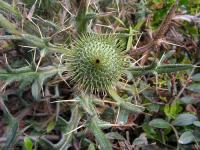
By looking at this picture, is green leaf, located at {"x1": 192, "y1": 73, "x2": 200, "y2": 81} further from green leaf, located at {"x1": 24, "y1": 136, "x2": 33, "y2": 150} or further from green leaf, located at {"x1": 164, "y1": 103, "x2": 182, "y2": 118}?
green leaf, located at {"x1": 24, "y1": 136, "x2": 33, "y2": 150}

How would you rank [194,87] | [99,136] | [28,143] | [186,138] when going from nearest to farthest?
[99,136] < [28,143] < [186,138] < [194,87]

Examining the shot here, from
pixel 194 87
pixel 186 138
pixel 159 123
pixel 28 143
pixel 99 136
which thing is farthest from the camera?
pixel 194 87

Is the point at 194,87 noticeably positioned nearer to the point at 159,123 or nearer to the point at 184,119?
the point at 184,119

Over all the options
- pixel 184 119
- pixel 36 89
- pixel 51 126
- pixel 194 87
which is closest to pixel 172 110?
pixel 184 119

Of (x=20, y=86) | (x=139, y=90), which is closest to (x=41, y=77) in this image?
(x=20, y=86)

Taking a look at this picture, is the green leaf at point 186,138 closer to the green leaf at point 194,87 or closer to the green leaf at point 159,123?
the green leaf at point 159,123

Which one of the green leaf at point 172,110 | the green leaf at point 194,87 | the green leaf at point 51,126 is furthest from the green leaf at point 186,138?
the green leaf at point 51,126

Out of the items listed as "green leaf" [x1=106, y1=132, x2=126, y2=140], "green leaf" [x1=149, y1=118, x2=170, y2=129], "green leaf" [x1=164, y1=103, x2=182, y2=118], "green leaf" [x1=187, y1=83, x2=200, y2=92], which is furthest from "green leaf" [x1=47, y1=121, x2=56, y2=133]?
"green leaf" [x1=187, y1=83, x2=200, y2=92]
